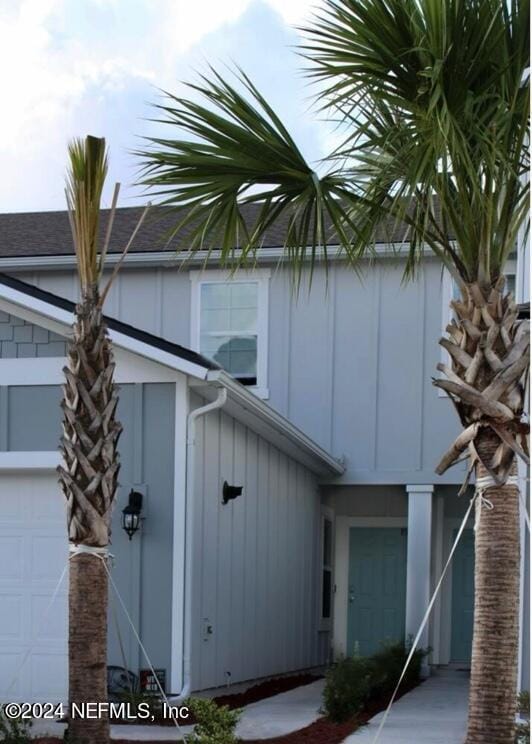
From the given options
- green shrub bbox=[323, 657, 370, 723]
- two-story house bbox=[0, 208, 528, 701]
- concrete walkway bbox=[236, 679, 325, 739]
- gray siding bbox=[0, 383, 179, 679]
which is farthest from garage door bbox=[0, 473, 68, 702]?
green shrub bbox=[323, 657, 370, 723]

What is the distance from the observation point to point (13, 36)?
57.5 feet

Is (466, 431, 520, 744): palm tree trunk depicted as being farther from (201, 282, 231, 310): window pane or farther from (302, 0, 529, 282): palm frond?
(201, 282, 231, 310): window pane

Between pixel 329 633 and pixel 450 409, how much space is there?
421 centimetres

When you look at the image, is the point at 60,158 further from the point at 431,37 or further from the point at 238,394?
the point at 238,394

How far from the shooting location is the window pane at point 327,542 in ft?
59.6

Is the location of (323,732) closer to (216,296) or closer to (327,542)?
(216,296)

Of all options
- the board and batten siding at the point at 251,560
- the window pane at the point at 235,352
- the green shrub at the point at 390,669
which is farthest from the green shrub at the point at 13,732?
the window pane at the point at 235,352

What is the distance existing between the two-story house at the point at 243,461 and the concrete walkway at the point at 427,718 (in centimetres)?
103

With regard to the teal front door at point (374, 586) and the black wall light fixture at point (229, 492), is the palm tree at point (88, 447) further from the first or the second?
the teal front door at point (374, 586)

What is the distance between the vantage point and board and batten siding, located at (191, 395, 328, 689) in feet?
40.5

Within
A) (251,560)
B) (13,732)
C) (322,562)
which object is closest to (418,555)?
(322,562)

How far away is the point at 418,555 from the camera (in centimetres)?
1630

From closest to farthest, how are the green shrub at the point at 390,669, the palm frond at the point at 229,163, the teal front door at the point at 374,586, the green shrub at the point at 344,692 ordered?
the palm frond at the point at 229,163
the green shrub at the point at 344,692
the green shrub at the point at 390,669
the teal front door at the point at 374,586

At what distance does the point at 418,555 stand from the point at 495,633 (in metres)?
8.98
